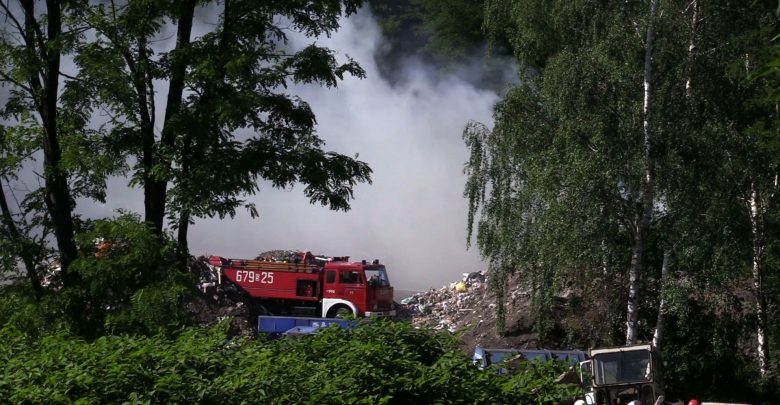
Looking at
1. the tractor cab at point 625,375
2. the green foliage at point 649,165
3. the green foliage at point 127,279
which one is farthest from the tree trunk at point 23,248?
the green foliage at point 649,165

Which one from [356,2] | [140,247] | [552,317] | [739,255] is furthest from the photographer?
[552,317]

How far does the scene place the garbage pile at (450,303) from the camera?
101 feet

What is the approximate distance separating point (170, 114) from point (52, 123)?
1.47 metres

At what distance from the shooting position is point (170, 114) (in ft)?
37.8

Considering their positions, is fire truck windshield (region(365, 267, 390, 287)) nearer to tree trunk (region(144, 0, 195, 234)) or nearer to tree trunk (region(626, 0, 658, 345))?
tree trunk (region(626, 0, 658, 345))

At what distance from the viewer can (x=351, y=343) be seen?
7133mm

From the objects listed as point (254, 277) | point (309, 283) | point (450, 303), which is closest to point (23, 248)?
point (309, 283)

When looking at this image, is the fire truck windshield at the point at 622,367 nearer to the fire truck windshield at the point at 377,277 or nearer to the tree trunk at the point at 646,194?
the tree trunk at the point at 646,194

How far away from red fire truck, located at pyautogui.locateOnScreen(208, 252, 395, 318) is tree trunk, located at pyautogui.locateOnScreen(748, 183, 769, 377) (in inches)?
563

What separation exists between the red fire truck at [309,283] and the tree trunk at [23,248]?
2199cm

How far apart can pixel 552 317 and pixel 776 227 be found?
529 centimetres

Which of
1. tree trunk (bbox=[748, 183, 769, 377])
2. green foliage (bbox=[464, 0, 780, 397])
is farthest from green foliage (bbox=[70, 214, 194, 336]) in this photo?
tree trunk (bbox=[748, 183, 769, 377])

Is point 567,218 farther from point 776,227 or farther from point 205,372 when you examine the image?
point 205,372

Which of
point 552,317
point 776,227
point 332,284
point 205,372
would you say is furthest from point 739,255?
point 332,284
